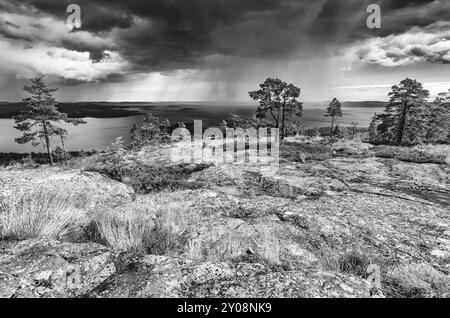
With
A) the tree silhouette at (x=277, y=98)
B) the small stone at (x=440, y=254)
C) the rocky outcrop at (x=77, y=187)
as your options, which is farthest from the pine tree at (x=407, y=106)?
the rocky outcrop at (x=77, y=187)

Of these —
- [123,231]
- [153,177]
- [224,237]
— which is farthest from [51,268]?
[153,177]

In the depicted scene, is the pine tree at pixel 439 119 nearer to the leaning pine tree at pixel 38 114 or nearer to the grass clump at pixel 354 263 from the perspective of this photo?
the grass clump at pixel 354 263

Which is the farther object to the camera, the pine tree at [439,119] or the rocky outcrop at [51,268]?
the pine tree at [439,119]

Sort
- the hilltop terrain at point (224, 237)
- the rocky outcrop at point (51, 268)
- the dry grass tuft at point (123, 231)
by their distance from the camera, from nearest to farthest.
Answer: the rocky outcrop at point (51, 268) < the hilltop terrain at point (224, 237) < the dry grass tuft at point (123, 231)

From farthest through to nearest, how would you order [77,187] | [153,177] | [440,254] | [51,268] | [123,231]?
[153,177] → [77,187] → [440,254] → [123,231] → [51,268]

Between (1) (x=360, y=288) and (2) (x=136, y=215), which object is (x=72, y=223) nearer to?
(2) (x=136, y=215)

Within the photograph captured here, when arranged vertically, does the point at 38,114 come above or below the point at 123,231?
above

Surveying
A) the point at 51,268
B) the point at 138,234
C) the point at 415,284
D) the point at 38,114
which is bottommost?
the point at 415,284

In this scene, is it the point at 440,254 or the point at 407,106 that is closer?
the point at 440,254

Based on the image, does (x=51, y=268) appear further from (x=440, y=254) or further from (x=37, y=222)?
(x=440, y=254)

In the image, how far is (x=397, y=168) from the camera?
501 inches

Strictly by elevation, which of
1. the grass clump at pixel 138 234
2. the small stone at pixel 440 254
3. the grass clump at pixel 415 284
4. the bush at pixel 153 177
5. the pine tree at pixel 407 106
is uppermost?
the pine tree at pixel 407 106

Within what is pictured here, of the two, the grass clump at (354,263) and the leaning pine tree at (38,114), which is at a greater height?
the leaning pine tree at (38,114)

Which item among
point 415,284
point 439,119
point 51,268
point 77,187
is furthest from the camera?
Answer: point 439,119
